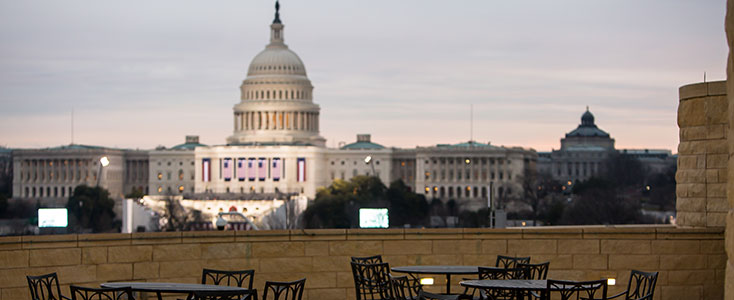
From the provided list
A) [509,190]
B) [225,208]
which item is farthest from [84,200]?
[509,190]

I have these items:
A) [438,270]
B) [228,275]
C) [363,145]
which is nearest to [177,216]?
[363,145]

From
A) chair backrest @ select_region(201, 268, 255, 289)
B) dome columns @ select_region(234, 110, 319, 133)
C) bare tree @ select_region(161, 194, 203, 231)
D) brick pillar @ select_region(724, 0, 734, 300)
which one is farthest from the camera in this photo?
dome columns @ select_region(234, 110, 319, 133)

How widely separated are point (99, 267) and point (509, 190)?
14250cm

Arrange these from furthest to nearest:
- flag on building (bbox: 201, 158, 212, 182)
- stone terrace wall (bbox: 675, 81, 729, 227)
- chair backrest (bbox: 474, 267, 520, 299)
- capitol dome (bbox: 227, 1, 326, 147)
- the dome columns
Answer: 1. the dome columns
2. capitol dome (bbox: 227, 1, 326, 147)
3. flag on building (bbox: 201, 158, 212, 182)
4. stone terrace wall (bbox: 675, 81, 729, 227)
5. chair backrest (bbox: 474, 267, 520, 299)

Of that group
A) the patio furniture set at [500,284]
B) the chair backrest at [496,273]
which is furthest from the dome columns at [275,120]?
the chair backrest at [496,273]

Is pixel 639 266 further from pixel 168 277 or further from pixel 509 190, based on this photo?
pixel 509 190

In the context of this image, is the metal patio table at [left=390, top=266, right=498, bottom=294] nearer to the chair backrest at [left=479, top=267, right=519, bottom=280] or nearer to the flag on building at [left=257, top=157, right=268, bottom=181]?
the chair backrest at [left=479, top=267, right=519, bottom=280]

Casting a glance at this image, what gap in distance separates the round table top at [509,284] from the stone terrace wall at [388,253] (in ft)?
15.2

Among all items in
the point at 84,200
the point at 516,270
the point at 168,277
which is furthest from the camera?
the point at 84,200

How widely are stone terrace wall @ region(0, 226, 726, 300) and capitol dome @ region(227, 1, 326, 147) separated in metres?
172

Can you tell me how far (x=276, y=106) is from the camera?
196 meters

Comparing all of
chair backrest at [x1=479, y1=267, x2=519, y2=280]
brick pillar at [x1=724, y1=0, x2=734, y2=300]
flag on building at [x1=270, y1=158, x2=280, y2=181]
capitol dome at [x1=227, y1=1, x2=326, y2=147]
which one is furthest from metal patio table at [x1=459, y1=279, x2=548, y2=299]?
capitol dome at [x1=227, y1=1, x2=326, y2=147]

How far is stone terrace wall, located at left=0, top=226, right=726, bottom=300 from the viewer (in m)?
22.0

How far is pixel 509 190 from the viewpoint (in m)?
163
